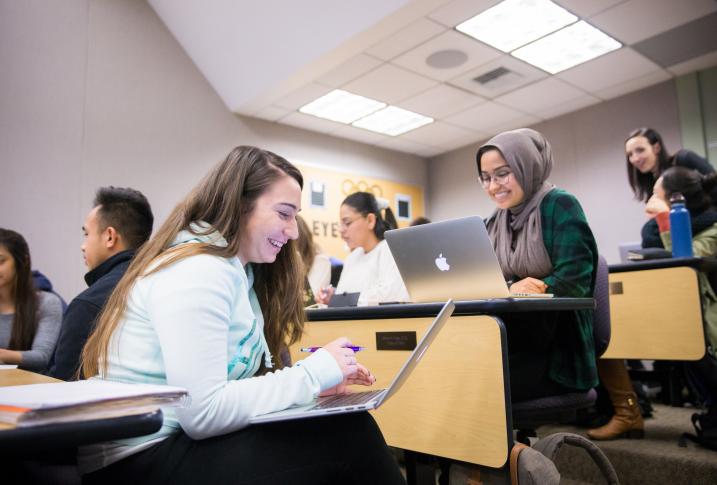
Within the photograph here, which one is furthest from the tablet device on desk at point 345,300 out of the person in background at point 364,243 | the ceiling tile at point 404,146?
the ceiling tile at point 404,146

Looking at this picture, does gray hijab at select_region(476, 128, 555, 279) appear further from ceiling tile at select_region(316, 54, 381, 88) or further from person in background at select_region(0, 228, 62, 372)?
ceiling tile at select_region(316, 54, 381, 88)

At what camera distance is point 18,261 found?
2.37 meters

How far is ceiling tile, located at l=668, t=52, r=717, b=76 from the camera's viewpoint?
4.14 m

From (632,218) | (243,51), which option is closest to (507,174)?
(243,51)

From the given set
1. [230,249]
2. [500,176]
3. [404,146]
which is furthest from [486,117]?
[230,249]

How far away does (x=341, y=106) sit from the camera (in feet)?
15.7

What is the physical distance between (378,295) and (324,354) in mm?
1711

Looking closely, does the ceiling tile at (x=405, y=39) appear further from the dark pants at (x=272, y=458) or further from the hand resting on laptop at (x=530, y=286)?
the dark pants at (x=272, y=458)

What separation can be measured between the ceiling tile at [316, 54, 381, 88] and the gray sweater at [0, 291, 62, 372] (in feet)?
8.42

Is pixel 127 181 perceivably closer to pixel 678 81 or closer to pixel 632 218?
pixel 632 218

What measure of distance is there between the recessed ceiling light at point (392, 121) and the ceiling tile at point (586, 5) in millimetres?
1777

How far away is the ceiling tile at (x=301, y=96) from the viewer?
4.32m

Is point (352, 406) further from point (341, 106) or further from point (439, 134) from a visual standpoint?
point (439, 134)

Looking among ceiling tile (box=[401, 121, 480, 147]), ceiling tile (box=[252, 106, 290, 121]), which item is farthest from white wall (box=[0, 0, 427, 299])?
ceiling tile (box=[401, 121, 480, 147])
